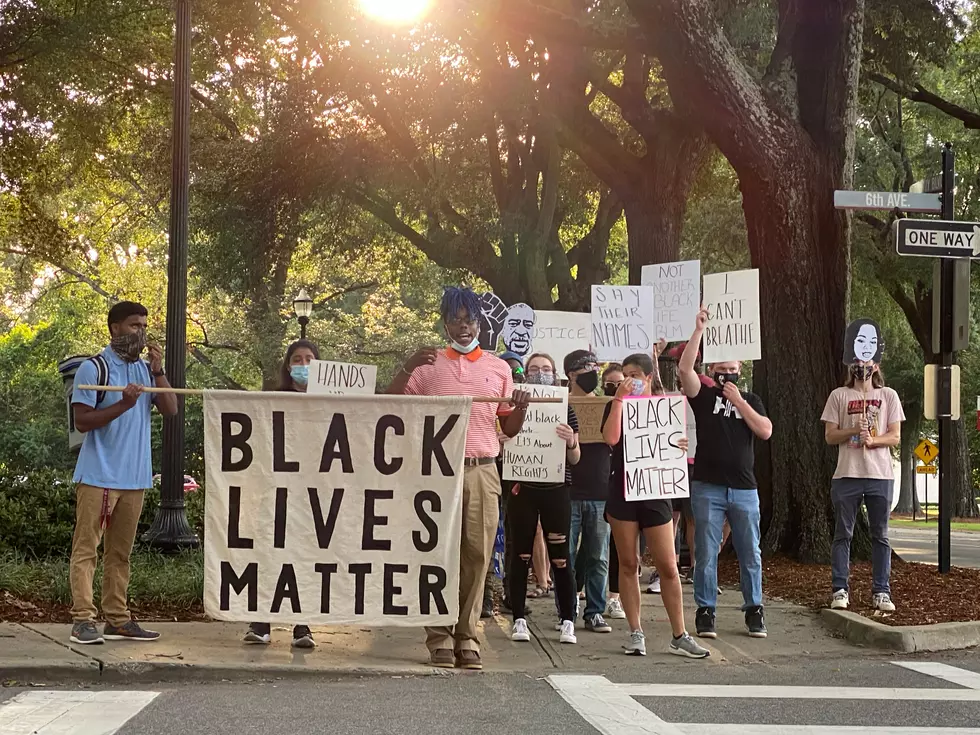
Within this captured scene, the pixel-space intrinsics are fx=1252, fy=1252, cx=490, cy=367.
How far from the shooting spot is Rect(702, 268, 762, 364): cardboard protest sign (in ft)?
29.9

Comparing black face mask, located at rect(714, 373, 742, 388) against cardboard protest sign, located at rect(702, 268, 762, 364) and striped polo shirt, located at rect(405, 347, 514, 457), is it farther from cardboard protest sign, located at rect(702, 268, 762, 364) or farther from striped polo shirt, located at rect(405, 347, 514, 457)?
striped polo shirt, located at rect(405, 347, 514, 457)

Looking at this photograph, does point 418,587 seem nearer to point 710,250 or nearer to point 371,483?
point 371,483

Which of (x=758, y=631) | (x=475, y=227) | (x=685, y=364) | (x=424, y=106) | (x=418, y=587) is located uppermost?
(x=424, y=106)

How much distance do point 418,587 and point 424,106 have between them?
1552 centimetres

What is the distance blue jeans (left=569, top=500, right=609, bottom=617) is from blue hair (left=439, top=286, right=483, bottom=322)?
2201mm

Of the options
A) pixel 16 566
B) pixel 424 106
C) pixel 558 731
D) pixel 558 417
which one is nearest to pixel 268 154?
pixel 424 106

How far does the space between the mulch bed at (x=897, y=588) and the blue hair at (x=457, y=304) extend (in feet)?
12.2

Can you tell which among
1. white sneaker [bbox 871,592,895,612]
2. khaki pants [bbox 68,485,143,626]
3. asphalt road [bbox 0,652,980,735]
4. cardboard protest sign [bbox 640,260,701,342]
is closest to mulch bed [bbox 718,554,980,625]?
white sneaker [bbox 871,592,895,612]

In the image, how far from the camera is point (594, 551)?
27.8 ft

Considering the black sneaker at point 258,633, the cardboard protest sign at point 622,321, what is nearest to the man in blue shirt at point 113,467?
the black sneaker at point 258,633

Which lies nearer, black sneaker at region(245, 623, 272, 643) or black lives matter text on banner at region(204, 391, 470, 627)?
black lives matter text on banner at region(204, 391, 470, 627)

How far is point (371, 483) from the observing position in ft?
22.6

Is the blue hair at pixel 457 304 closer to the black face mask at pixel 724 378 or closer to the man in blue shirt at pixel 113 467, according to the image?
the man in blue shirt at pixel 113 467

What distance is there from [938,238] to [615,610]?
446cm
